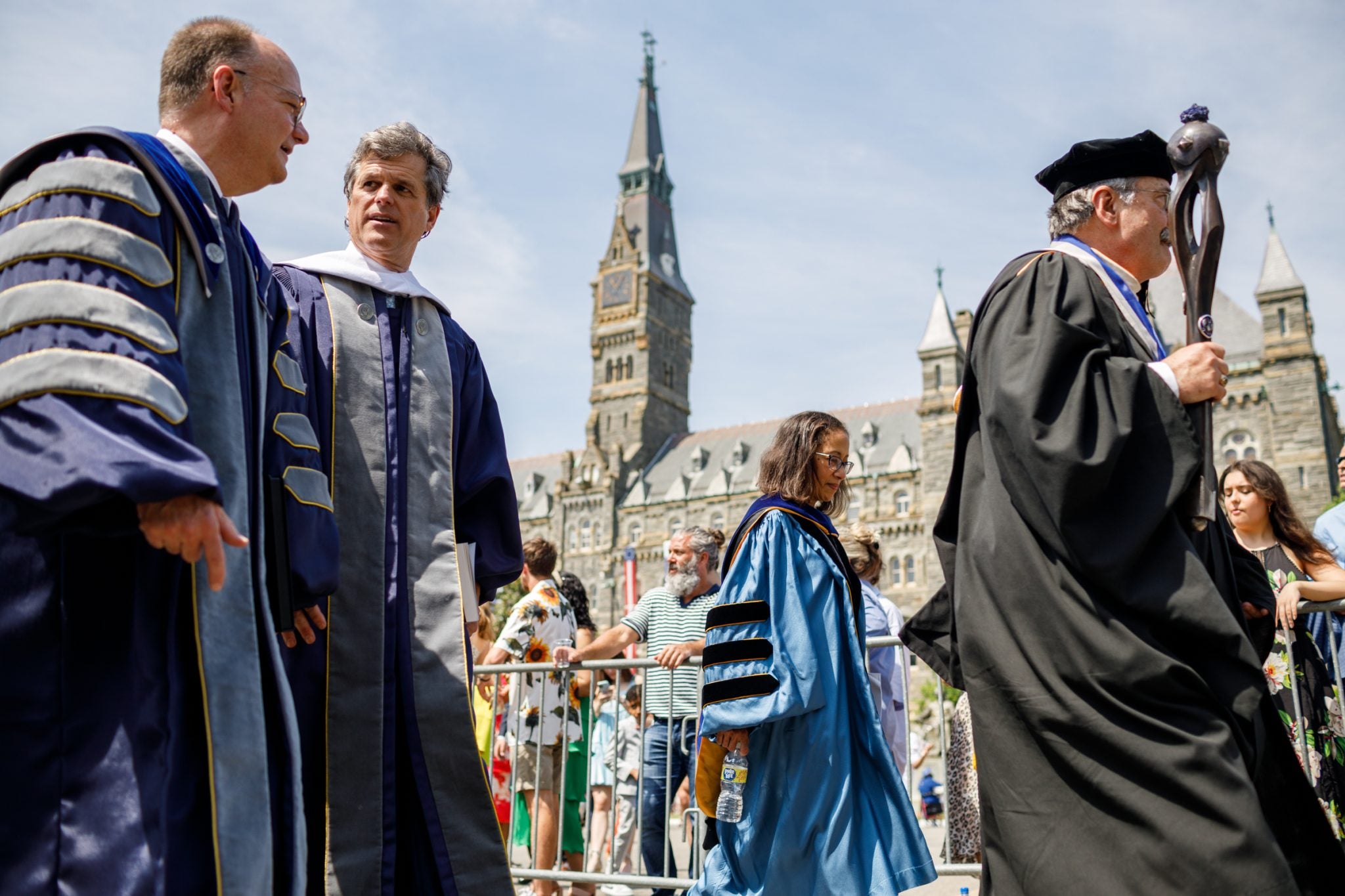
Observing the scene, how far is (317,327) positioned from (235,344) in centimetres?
70

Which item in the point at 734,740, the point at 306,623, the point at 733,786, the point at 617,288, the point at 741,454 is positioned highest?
the point at 617,288

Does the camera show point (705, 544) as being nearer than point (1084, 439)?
No

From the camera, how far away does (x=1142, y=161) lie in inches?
127

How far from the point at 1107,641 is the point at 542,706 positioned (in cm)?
428

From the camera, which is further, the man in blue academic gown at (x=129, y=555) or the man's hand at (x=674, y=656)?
the man's hand at (x=674, y=656)

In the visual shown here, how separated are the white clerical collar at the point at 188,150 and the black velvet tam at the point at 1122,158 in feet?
8.07

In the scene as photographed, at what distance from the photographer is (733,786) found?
409 cm

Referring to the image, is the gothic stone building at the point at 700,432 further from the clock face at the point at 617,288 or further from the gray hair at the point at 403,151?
the gray hair at the point at 403,151

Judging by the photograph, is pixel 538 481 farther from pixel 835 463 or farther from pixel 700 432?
pixel 835 463

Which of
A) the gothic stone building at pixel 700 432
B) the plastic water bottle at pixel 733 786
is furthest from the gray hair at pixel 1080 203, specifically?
the gothic stone building at pixel 700 432

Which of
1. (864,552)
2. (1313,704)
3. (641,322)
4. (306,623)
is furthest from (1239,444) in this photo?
(306,623)

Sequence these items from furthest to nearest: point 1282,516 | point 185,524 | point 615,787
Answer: point 615,787, point 1282,516, point 185,524

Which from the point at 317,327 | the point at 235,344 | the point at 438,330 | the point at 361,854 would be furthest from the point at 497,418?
the point at 361,854

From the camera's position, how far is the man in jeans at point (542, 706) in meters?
6.41
